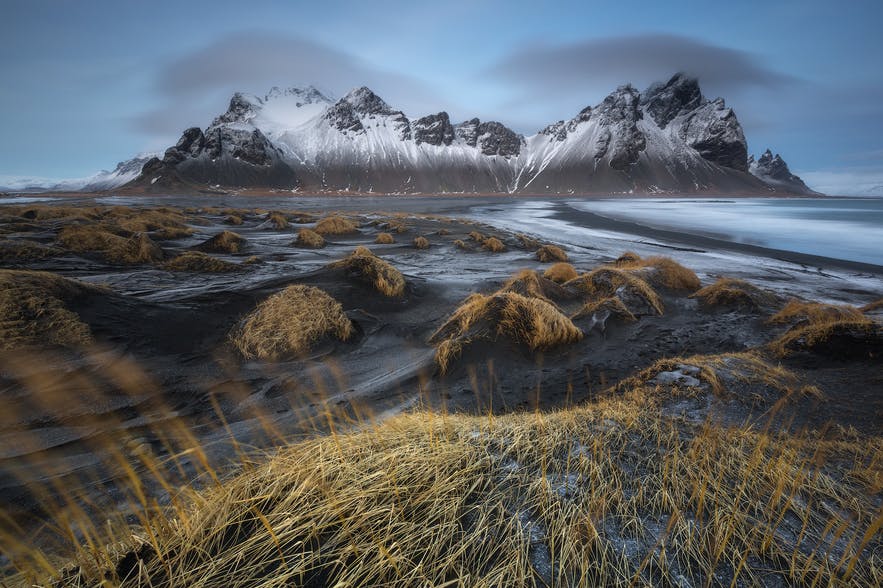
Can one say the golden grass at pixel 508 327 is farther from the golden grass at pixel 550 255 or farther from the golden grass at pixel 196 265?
the golden grass at pixel 550 255

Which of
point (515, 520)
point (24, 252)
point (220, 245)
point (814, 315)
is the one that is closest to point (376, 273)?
point (220, 245)

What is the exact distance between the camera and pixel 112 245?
36.2 feet

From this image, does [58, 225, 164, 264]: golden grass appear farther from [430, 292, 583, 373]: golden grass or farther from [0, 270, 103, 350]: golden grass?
[430, 292, 583, 373]: golden grass

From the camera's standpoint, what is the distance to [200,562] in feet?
5.90

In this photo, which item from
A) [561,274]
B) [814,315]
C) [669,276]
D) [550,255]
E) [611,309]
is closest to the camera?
[814,315]

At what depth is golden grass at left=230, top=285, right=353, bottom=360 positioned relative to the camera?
6.04 meters

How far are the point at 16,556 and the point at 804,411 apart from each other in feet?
22.4

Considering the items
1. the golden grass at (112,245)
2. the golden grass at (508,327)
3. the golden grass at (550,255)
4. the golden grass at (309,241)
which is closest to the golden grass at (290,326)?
the golden grass at (508,327)

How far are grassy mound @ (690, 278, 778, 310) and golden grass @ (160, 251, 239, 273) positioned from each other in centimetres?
1282

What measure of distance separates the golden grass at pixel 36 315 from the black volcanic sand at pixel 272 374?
0.71 ft

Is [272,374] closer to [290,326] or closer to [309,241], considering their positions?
[290,326]

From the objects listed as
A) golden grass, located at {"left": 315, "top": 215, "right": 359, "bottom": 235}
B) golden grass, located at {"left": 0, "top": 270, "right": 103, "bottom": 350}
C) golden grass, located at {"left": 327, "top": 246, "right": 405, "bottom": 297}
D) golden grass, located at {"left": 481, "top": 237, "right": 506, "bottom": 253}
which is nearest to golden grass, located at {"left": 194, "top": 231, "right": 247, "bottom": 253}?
golden grass, located at {"left": 327, "top": 246, "right": 405, "bottom": 297}

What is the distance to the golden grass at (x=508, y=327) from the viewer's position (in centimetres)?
628

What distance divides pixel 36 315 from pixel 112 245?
23.9 feet
